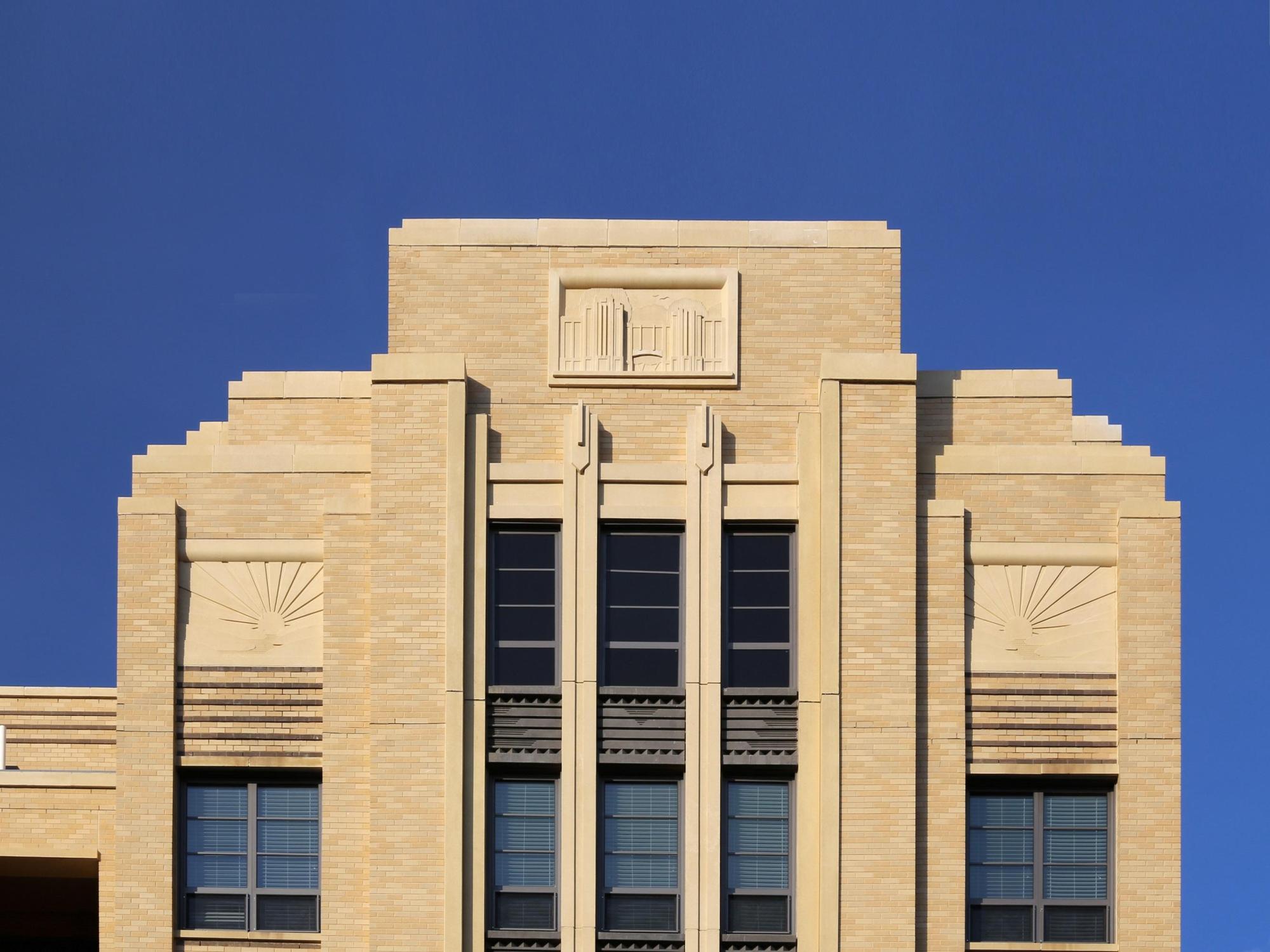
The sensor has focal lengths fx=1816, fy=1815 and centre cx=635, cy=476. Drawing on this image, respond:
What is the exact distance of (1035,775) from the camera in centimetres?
2303

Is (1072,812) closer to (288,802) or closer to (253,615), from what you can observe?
(288,802)

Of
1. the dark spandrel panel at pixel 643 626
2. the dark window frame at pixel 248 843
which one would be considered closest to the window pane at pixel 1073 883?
the dark spandrel panel at pixel 643 626

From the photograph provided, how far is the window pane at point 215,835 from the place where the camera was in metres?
23.2

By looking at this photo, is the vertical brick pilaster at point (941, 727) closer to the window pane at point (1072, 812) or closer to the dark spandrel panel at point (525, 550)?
the window pane at point (1072, 812)

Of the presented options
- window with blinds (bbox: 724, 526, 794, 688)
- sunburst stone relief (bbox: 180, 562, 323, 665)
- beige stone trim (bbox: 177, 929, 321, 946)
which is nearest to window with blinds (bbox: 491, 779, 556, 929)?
beige stone trim (bbox: 177, 929, 321, 946)

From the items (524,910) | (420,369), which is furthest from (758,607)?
(420,369)

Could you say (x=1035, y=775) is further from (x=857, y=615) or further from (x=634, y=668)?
(x=634, y=668)

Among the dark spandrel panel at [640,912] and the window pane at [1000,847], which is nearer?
the dark spandrel panel at [640,912]

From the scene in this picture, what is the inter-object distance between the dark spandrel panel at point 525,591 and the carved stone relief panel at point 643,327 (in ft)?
8.46

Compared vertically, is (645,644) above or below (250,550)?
below

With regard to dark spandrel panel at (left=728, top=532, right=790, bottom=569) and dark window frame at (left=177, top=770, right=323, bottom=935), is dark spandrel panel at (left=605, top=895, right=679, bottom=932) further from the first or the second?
dark spandrel panel at (left=728, top=532, right=790, bottom=569)

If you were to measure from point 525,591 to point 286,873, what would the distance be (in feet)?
15.4

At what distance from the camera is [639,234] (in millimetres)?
24062

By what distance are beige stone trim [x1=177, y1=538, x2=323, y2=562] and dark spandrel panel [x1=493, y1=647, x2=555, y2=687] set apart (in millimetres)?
2766
